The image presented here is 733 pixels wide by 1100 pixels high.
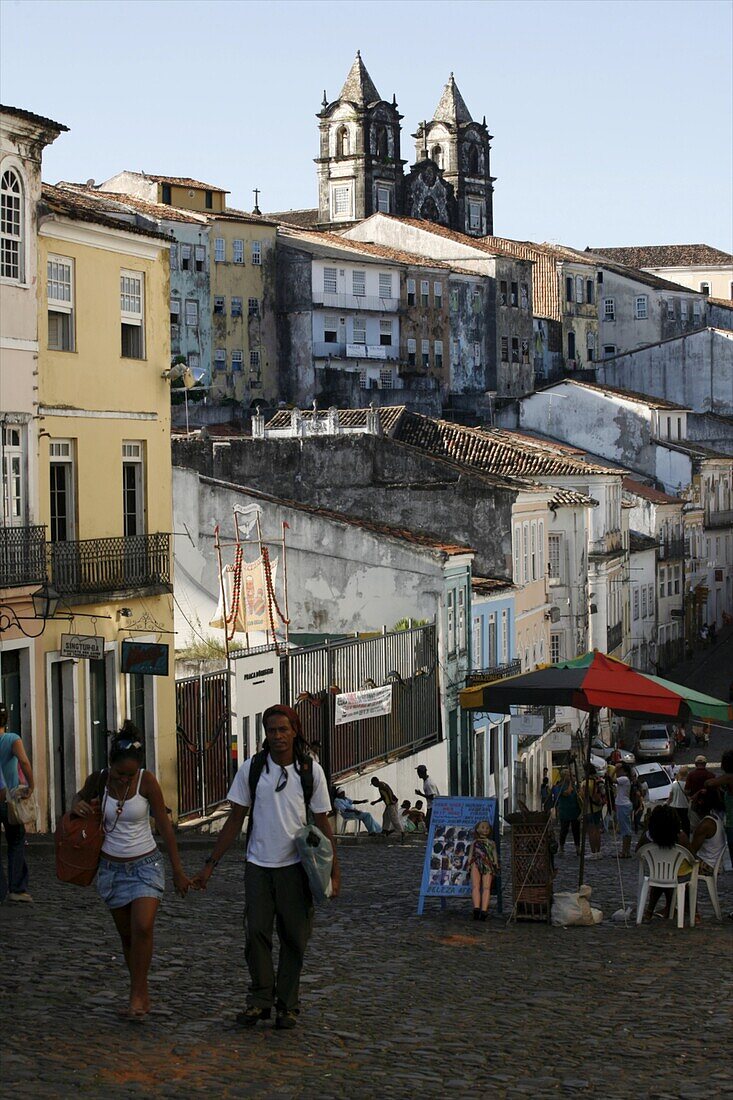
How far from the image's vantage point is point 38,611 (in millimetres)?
22438

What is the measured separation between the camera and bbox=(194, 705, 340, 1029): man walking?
32.8 ft

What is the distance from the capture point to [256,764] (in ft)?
33.1

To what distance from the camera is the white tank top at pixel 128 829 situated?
10.2 metres

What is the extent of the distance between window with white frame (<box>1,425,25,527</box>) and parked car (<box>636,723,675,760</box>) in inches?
1311

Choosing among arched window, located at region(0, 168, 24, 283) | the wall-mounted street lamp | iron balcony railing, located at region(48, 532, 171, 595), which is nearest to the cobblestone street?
the wall-mounted street lamp

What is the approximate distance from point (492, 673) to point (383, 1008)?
1219 inches

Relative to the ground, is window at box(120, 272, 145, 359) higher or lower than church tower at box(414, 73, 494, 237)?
lower

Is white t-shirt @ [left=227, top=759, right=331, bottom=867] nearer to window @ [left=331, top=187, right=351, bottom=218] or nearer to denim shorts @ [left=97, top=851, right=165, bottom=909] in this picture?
denim shorts @ [left=97, top=851, right=165, bottom=909]

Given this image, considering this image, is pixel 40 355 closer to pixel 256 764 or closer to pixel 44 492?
pixel 44 492

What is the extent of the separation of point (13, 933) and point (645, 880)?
202 inches

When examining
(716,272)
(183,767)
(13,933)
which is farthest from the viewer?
(716,272)

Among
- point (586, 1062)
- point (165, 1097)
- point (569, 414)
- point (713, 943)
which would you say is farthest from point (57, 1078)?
point (569, 414)

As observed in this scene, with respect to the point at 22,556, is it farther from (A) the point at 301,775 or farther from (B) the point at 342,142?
(B) the point at 342,142

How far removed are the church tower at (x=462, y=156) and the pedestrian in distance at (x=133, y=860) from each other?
407 ft
